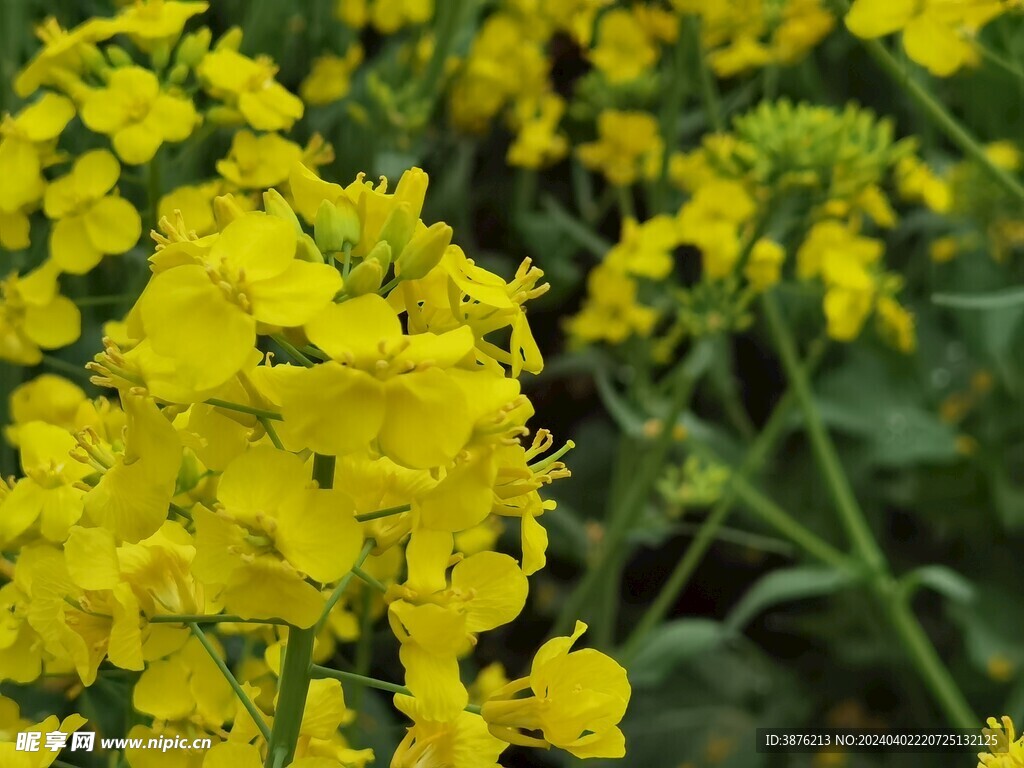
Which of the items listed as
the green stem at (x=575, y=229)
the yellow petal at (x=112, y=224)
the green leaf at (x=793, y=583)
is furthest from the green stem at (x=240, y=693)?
the green stem at (x=575, y=229)

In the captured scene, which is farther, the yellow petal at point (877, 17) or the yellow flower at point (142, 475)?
the yellow petal at point (877, 17)

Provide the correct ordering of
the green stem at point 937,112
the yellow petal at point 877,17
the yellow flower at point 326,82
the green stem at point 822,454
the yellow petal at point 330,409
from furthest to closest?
the green stem at point 822,454 < the yellow flower at point 326,82 < the green stem at point 937,112 < the yellow petal at point 877,17 < the yellow petal at point 330,409

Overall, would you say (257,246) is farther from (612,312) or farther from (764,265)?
(612,312)

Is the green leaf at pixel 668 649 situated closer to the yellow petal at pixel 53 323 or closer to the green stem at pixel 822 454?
the green stem at pixel 822 454

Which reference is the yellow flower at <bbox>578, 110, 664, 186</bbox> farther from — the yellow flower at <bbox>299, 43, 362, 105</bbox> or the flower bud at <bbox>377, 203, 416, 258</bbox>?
the flower bud at <bbox>377, 203, 416, 258</bbox>

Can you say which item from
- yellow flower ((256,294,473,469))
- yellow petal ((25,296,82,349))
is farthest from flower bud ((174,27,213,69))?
yellow flower ((256,294,473,469))

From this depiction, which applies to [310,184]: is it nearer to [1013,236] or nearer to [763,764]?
[763,764]
